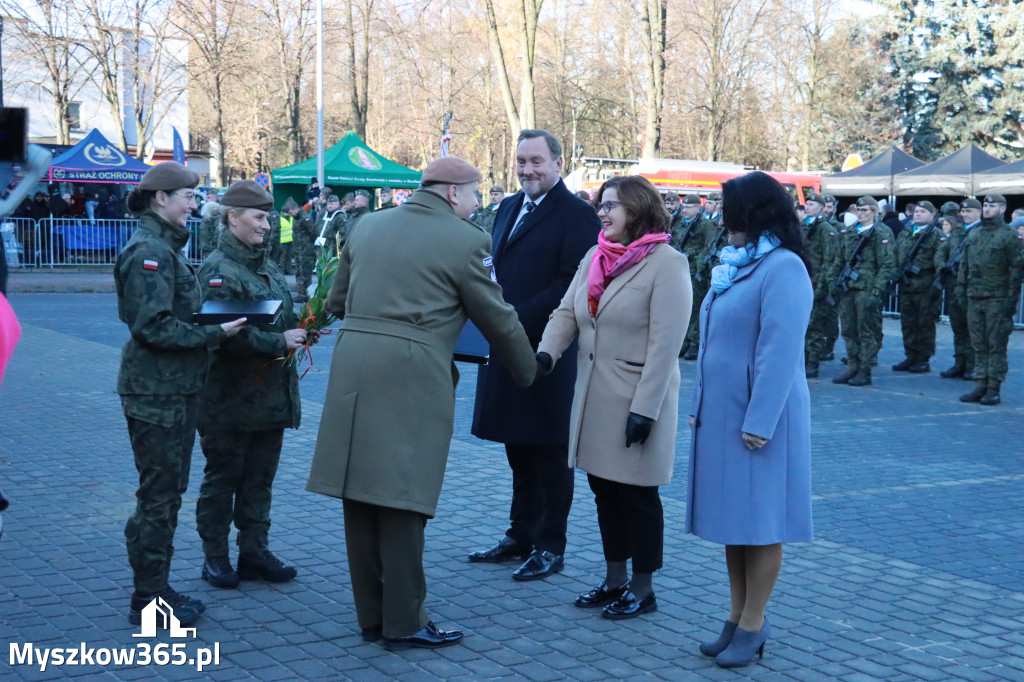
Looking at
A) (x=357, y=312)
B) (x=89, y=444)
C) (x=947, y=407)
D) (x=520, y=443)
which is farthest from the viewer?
(x=947, y=407)

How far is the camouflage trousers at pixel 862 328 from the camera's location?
12625 mm

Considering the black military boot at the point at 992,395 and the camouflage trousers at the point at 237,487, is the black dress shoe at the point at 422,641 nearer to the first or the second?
the camouflage trousers at the point at 237,487

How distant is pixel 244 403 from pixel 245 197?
0.93 meters

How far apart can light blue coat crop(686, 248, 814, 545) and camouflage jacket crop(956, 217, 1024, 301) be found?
8574mm

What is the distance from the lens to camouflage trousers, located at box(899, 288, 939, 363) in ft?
45.0

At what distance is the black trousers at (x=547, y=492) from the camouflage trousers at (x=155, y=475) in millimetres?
1782

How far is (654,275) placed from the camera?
185 inches

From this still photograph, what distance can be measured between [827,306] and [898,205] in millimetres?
18910

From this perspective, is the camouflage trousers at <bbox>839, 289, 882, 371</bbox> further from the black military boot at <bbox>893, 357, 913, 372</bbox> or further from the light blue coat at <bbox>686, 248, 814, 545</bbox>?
the light blue coat at <bbox>686, 248, 814, 545</bbox>

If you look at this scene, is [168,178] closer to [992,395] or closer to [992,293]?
[992,395]

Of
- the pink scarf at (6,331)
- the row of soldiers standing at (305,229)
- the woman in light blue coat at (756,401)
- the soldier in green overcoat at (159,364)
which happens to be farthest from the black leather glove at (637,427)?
the row of soldiers standing at (305,229)

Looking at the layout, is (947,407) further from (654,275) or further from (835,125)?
(835,125)

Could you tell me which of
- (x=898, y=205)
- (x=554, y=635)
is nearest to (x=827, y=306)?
(x=554, y=635)

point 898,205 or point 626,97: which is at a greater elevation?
point 626,97
